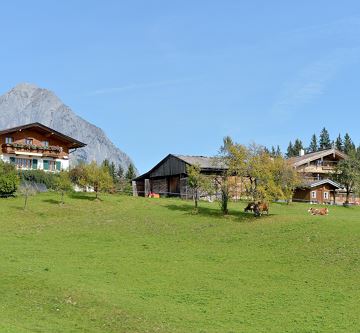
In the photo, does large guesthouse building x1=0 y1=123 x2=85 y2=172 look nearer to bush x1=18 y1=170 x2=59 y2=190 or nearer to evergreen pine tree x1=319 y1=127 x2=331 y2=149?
bush x1=18 y1=170 x2=59 y2=190

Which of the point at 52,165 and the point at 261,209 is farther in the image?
the point at 52,165

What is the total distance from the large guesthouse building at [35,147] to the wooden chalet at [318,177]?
103ft

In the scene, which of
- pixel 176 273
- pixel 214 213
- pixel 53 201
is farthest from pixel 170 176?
pixel 176 273

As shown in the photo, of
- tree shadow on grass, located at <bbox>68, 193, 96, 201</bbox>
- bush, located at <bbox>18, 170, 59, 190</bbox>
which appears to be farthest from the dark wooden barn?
bush, located at <bbox>18, 170, 59, 190</bbox>

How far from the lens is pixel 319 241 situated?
3216 centimetres

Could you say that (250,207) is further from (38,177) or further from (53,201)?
(38,177)

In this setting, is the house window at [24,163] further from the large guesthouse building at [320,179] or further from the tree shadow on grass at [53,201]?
the large guesthouse building at [320,179]

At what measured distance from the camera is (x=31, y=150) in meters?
Answer: 66.1

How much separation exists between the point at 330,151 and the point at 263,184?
4250 centimetres

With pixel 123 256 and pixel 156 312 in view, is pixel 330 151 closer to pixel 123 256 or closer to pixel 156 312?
pixel 123 256

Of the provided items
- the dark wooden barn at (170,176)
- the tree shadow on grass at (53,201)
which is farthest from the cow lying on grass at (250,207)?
the tree shadow on grass at (53,201)

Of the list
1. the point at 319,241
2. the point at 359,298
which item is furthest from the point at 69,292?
the point at 319,241

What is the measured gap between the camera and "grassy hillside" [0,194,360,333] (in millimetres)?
18234

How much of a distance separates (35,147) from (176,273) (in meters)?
45.0
